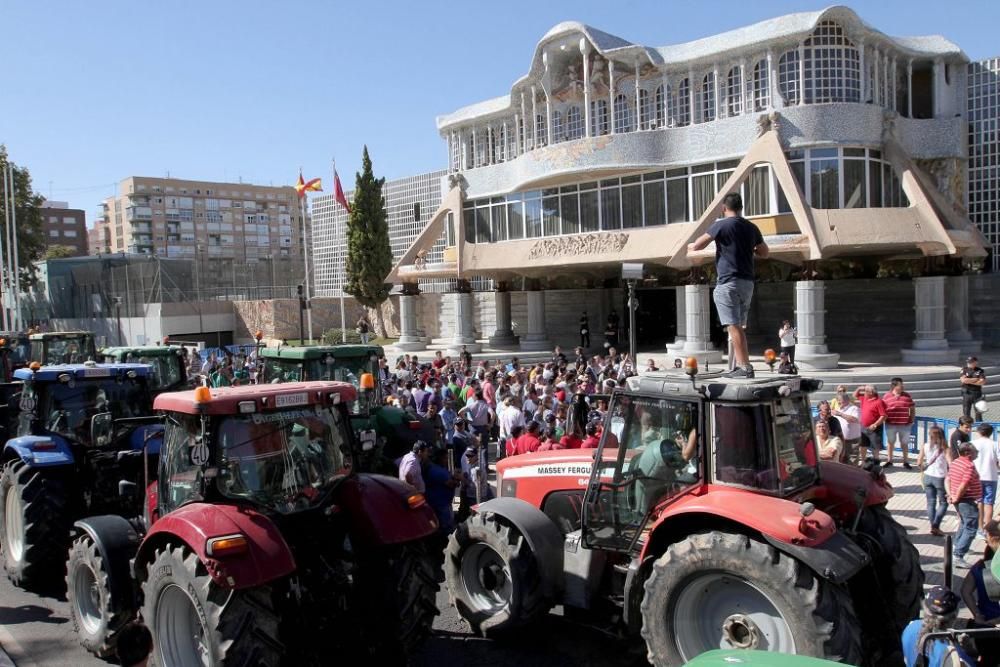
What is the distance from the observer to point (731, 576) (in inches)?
194

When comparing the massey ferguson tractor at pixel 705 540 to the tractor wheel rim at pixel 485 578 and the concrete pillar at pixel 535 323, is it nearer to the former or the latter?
the tractor wheel rim at pixel 485 578

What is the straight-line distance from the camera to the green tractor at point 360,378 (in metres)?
10.9

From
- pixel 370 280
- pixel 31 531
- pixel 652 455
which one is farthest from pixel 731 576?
pixel 370 280

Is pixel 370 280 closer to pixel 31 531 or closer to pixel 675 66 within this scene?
pixel 675 66

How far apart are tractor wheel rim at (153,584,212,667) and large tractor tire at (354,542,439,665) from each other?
3.65ft

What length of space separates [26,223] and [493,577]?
50.3m

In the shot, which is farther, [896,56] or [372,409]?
[896,56]

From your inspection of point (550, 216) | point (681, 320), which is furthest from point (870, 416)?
point (550, 216)

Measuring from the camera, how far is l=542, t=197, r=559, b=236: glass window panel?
27.4 metres

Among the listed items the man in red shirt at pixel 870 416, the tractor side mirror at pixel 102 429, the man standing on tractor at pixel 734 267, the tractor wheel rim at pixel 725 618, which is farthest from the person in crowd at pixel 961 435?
the tractor side mirror at pixel 102 429

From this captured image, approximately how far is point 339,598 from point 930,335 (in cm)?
2068

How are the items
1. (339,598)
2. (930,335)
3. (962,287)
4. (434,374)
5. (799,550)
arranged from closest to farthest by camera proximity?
(799,550) < (339,598) < (434,374) < (930,335) < (962,287)

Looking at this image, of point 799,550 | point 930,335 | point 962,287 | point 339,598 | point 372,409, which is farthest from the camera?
point 962,287

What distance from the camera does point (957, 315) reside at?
22828 mm
